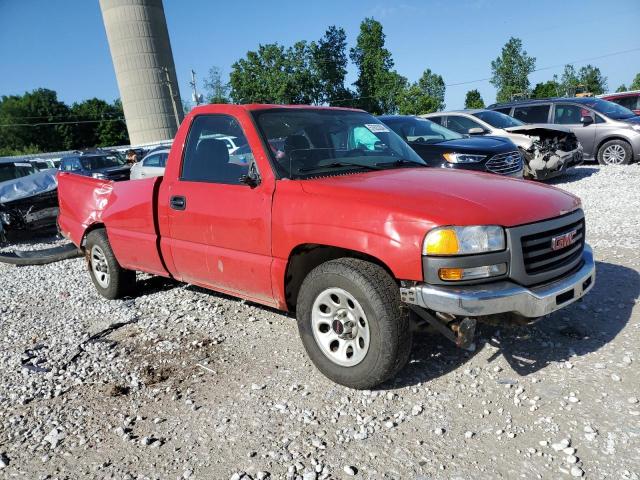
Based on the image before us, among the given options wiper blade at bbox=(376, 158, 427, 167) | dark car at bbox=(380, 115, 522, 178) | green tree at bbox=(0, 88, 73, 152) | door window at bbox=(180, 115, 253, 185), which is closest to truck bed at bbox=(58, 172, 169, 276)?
door window at bbox=(180, 115, 253, 185)

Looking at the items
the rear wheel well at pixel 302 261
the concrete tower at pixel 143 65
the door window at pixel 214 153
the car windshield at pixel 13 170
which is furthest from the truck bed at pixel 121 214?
the concrete tower at pixel 143 65

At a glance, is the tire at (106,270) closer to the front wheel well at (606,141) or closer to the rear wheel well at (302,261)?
the rear wheel well at (302,261)

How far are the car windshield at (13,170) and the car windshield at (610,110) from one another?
14670mm

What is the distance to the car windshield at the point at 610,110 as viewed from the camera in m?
11.7

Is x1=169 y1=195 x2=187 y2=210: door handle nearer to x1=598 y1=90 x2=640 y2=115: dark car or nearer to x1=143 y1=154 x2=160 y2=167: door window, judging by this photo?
x1=143 y1=154 x2=160 y2=167: door window

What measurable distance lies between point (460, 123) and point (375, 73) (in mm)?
62213

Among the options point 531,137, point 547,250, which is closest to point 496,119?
point 531,137

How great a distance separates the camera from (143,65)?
175 ft

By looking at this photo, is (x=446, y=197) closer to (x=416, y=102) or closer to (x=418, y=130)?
(x=418, y=130)

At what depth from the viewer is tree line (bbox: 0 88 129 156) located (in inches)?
2992

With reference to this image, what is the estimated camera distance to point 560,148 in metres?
10.6

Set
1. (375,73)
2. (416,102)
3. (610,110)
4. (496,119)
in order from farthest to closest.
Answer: (375,73), (416,102), (610,110), (496,119)

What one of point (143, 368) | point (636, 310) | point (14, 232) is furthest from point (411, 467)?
point (14, 232)

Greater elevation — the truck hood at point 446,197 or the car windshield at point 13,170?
the car windshield at point 13,170
